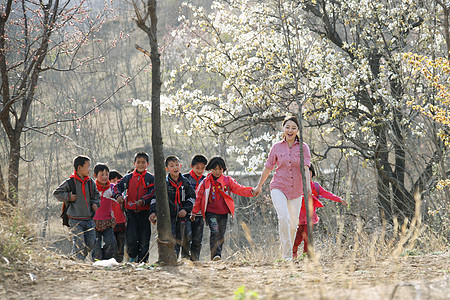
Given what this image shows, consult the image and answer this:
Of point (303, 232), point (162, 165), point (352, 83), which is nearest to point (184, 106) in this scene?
point (352, 83)

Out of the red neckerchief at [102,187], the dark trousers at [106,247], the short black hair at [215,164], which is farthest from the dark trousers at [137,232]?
the short black hair at [215,164]

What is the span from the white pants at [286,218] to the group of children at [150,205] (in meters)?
0.67

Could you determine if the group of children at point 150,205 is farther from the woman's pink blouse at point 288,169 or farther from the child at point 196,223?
the woman's pink blouse at point 288,169

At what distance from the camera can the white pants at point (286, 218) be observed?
22.7 ft

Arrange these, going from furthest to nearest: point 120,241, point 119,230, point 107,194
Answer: point 120,241 → point 119,230 → point 107,194

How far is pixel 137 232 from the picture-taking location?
838cm

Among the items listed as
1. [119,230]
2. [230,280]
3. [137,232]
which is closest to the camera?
[230,280]

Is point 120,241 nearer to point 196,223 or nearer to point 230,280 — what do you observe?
point 196,223

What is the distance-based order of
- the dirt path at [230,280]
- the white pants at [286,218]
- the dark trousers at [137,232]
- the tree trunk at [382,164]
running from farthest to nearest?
the tree trunk at [382,164], the dark trousers at [137,232], the white pants at [286,218], the dirt path at [230,280]

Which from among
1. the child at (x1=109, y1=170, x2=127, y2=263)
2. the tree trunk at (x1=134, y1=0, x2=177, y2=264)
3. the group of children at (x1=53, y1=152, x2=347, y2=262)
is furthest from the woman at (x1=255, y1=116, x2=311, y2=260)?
the child at (x1=109, y1=170, x2=127, y2=263)

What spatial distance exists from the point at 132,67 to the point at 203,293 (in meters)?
36.5

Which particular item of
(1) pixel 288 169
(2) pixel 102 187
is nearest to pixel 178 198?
(2) pixel 102 187

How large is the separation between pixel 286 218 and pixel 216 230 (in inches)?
56.9

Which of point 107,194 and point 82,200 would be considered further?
point 107,194
